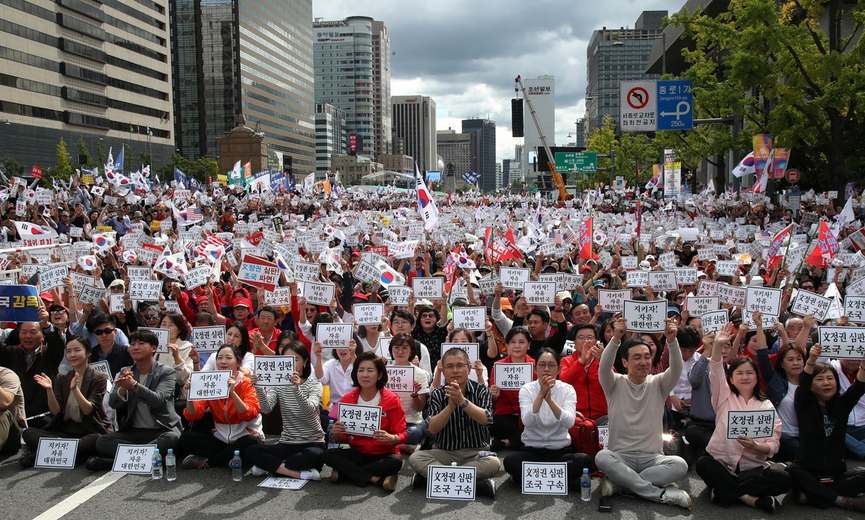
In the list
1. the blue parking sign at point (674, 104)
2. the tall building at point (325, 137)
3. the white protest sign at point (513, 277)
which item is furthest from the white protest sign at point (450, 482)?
the tall building at point (325, 137)

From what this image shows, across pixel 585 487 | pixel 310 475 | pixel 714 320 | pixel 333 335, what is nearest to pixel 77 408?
pixel 310 475

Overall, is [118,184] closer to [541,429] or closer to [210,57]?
[541,429]

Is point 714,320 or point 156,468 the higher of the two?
point 714,320

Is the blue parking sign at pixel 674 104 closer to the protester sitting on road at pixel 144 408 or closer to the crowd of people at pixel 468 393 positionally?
the crowd of people at pixel 468 393

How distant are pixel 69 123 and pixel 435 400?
76.9 m

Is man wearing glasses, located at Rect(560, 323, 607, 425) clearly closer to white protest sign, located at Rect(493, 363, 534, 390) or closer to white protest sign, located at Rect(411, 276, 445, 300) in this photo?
white protest sign, located at Rect(493, 363, 534, 390)

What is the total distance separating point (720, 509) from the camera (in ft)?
20.5

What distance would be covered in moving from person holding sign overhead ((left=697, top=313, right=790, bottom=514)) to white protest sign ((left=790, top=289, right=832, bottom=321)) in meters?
1.94

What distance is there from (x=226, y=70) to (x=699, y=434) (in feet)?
395

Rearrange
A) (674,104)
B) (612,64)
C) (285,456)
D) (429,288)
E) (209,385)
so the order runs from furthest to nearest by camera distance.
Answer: (612,64) < (674,104) < (429,288) < (285,456) < (209,385)

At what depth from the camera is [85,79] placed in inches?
3009

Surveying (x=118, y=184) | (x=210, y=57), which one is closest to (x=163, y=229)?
(x=118, y=184)

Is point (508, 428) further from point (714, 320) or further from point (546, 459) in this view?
point (714, 320)

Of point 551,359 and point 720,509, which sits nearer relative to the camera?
point 720,509
